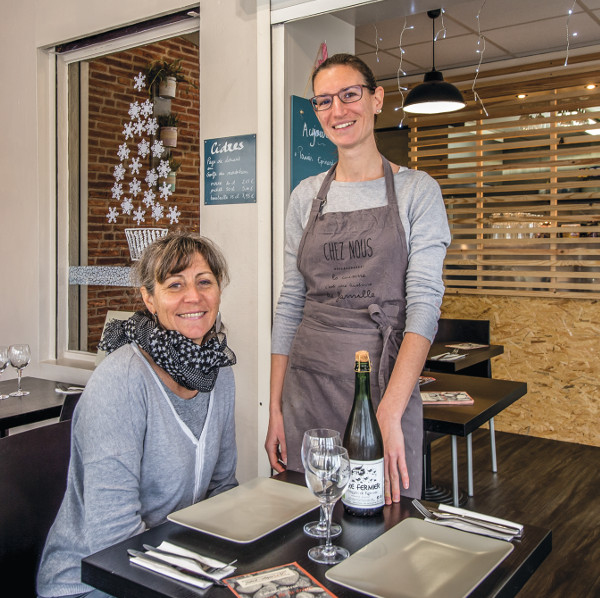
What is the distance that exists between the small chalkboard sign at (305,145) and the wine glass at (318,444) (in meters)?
1.66

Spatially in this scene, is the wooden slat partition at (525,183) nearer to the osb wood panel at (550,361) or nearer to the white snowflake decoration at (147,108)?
the osb wood panel at (550,361)

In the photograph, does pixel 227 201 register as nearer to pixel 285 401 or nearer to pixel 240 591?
pixel 285 401

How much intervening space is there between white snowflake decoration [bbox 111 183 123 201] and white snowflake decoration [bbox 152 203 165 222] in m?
0.28

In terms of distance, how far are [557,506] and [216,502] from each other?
119 inches

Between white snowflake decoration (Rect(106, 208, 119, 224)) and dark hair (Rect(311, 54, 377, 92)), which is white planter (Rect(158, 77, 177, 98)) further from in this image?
dark hair (Rect(311, 54, 377, 92))

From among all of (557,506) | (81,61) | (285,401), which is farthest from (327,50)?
(557,506)

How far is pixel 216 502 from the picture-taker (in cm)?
142

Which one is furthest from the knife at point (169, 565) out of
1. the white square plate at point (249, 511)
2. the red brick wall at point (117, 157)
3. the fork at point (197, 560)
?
the red brick wall at point (117, 157)

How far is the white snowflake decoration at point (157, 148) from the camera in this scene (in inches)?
128

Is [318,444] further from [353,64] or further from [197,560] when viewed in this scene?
[353,64]

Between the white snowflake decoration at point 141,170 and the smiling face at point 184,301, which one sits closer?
the smiling face at point 184,301

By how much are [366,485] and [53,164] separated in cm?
302

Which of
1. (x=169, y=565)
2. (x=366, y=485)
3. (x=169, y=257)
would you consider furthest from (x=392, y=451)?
(x=169, y=257)

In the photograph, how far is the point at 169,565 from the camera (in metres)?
1.14
